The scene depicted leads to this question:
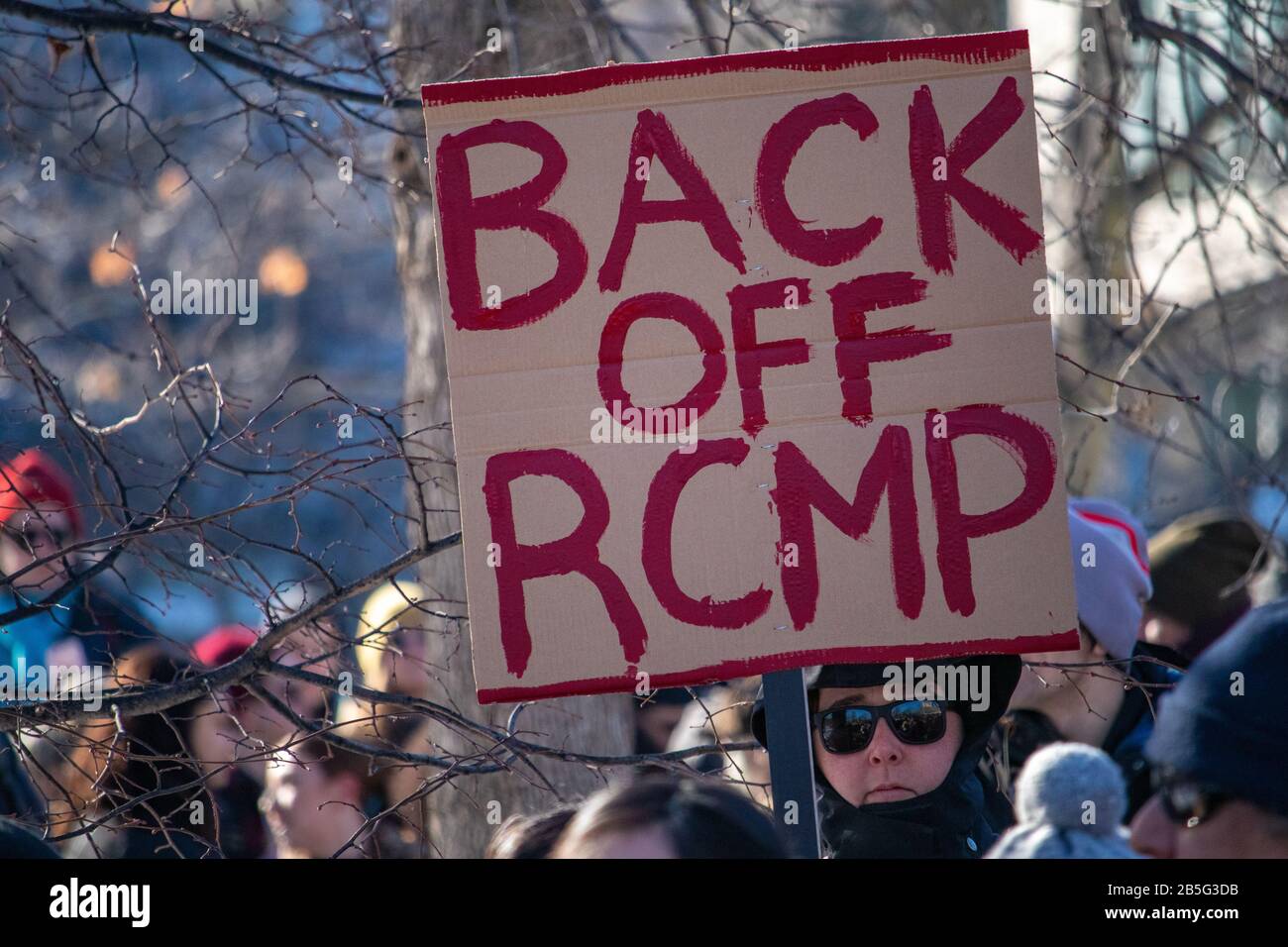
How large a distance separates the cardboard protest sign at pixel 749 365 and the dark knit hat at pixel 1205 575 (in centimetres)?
206

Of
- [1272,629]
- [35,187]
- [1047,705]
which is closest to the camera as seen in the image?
[1272,629]

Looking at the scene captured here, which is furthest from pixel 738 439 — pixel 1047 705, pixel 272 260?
pixel 272 260

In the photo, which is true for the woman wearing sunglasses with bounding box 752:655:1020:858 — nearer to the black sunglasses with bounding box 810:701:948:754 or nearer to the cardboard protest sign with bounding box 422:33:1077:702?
the black sunglasses with bounding box 810:701:948:754

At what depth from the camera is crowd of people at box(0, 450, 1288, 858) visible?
196 centimetres

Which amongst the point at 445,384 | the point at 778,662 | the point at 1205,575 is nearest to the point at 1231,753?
the point at 778,662

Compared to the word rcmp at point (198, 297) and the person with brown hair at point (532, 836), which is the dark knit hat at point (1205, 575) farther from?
the word rcmp at point (198, 297)

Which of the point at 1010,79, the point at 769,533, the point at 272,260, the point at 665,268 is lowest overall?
the point at 769,533

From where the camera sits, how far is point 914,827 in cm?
276

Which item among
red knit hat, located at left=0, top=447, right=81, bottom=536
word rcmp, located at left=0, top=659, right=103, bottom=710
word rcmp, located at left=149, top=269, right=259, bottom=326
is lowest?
word rcmp, located at left=0, top=659, right=103, bottom=710

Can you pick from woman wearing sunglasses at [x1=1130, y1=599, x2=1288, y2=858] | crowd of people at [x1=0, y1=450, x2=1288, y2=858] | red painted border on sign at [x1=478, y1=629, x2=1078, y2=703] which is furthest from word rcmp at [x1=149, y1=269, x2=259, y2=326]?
woman wearing sunglasses at [x1=1130, y1=599, x2=1288, y2=858]

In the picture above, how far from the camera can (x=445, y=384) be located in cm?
425

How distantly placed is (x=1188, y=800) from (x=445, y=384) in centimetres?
274
